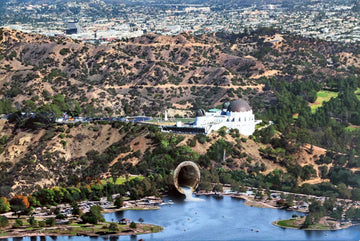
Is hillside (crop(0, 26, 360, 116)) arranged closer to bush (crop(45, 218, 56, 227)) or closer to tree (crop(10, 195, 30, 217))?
tree (crop(10, 195, 30, 217))

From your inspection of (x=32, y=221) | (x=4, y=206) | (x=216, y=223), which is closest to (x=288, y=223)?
(x=216, y=223)

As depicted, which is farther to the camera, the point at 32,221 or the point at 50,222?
the point at 50,222

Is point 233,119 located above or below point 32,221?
above

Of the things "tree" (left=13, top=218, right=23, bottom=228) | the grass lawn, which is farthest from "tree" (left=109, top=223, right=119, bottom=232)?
the grass lawn

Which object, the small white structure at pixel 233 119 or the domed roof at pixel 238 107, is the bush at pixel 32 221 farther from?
the domed roof at pixel 238 107

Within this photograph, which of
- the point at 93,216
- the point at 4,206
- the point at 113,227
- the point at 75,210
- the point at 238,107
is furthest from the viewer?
the point at 238,107

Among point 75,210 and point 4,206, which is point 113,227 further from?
point 4,206

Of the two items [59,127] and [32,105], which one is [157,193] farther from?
[32,105]
